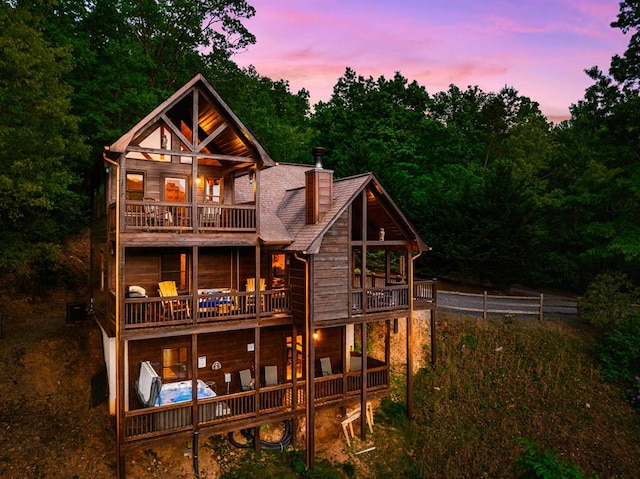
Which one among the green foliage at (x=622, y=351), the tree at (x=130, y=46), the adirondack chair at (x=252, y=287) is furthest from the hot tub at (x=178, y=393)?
the green foliage at (x=622, y=351)

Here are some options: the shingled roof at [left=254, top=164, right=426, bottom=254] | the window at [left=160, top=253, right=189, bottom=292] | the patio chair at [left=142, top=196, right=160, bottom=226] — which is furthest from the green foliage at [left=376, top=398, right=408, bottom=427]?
the patio chair at [left=142, top=196, right=160, bottom=226]

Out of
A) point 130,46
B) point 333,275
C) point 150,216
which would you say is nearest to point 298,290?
point 333,275

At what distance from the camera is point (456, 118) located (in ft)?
150

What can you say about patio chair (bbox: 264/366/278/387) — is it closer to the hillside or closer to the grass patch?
the hillside

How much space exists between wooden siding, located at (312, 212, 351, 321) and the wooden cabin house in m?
0.05

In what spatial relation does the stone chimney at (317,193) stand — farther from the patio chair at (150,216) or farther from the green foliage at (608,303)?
the green foliage at (608,303)

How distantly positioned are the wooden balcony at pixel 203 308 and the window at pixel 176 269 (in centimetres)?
157

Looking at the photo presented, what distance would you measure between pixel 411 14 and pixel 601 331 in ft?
67.1

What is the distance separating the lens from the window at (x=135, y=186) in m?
15.5

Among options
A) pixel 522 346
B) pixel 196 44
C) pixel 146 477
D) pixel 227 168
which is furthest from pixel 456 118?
pixel 146 477

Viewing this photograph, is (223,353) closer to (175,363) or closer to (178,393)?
(175,363)

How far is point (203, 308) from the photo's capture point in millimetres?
14422

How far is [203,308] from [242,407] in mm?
3692

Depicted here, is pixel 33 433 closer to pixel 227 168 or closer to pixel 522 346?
pixel 227 168
